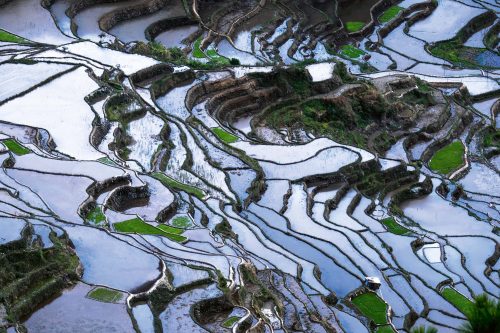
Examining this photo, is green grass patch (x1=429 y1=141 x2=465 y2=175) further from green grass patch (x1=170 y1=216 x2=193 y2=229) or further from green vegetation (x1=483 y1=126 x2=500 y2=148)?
green grass patch (x1=170 y1=216 x2=193 y2=229)

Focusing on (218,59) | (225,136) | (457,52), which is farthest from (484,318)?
(457,52)

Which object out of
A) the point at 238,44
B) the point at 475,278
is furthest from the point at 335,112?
the point at 475,278

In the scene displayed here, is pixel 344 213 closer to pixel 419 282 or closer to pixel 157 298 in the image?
pixel 419 282

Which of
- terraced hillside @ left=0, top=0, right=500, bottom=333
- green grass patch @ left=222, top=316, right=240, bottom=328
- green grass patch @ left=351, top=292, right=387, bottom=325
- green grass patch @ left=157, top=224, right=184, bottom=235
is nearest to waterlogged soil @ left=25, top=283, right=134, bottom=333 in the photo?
terraced hillside @ left=0, top=0, right=500, bottom=333

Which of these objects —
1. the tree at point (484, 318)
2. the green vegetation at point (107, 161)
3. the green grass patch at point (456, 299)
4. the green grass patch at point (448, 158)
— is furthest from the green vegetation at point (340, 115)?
the tree at point (484, 318)

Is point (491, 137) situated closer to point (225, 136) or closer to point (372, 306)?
point (225, 136)

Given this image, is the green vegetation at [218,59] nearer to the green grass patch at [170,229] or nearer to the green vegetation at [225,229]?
the green vegetation at [225,229]
